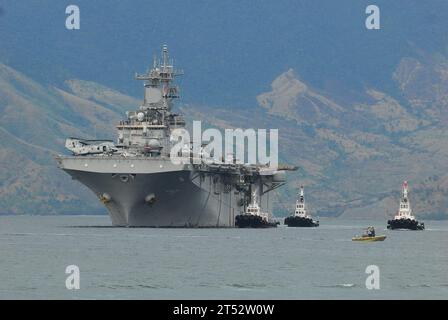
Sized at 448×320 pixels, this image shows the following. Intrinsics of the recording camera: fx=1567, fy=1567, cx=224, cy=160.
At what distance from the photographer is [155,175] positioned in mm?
128750

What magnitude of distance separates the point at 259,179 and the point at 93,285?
273 feet

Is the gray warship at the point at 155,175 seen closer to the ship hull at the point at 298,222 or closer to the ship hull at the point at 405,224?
the ship hull at the point at 405,224

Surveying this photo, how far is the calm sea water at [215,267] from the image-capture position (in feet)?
241

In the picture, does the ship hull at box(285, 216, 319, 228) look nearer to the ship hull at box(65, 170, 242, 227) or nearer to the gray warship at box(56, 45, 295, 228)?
the gray warship at box(56, 45, 295, 228)

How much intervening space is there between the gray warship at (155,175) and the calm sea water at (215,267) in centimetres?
561

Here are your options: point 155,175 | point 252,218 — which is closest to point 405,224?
point 252,218

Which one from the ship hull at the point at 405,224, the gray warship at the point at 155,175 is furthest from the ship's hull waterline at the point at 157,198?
the ship hull at the point at 405,224

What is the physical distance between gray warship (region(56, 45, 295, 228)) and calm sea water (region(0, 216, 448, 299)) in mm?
5610

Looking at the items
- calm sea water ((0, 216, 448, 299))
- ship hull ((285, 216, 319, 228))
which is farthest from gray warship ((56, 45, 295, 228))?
ship hull ((285, 216, 319, 228))

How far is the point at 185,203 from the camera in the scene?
446 ft

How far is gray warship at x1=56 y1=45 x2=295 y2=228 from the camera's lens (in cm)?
12950

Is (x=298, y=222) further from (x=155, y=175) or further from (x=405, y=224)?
(x=155, y=175)

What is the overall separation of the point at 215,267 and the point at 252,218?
6002cm
